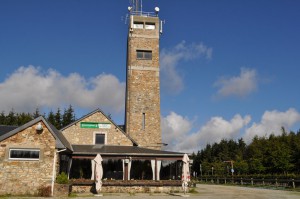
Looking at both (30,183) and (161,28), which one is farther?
(161,28)

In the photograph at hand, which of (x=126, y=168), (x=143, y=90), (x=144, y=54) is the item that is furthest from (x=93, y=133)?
(x=144, y=54)

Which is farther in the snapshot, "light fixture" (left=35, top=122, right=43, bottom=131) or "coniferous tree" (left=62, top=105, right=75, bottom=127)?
"coniferous tree" (left=62, top=105, right=75, bottom=127)

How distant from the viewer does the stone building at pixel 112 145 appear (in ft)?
59.9

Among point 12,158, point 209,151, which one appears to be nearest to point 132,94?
point 12,158

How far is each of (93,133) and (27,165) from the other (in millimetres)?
8598

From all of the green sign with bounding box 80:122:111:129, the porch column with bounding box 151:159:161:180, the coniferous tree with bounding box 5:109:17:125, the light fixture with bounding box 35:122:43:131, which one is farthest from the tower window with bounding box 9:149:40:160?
the coniferous tree with bounding box 5:109:17:125

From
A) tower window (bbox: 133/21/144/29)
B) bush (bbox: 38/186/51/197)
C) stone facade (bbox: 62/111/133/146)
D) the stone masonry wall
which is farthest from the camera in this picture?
tower window (bbox: 133/21/144/29)

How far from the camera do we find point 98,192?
66.1 ft

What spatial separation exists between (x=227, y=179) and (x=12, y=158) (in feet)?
97.5

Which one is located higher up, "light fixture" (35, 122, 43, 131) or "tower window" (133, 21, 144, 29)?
"tower window" (133, 21, 144, 29)

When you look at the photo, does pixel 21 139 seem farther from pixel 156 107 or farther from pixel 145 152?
pixel 156 107

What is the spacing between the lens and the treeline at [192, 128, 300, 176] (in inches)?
1560

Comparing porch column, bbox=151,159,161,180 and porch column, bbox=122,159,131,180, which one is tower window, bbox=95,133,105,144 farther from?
porch column, bbox=151,159,161,180

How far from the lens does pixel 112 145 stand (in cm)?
2634
